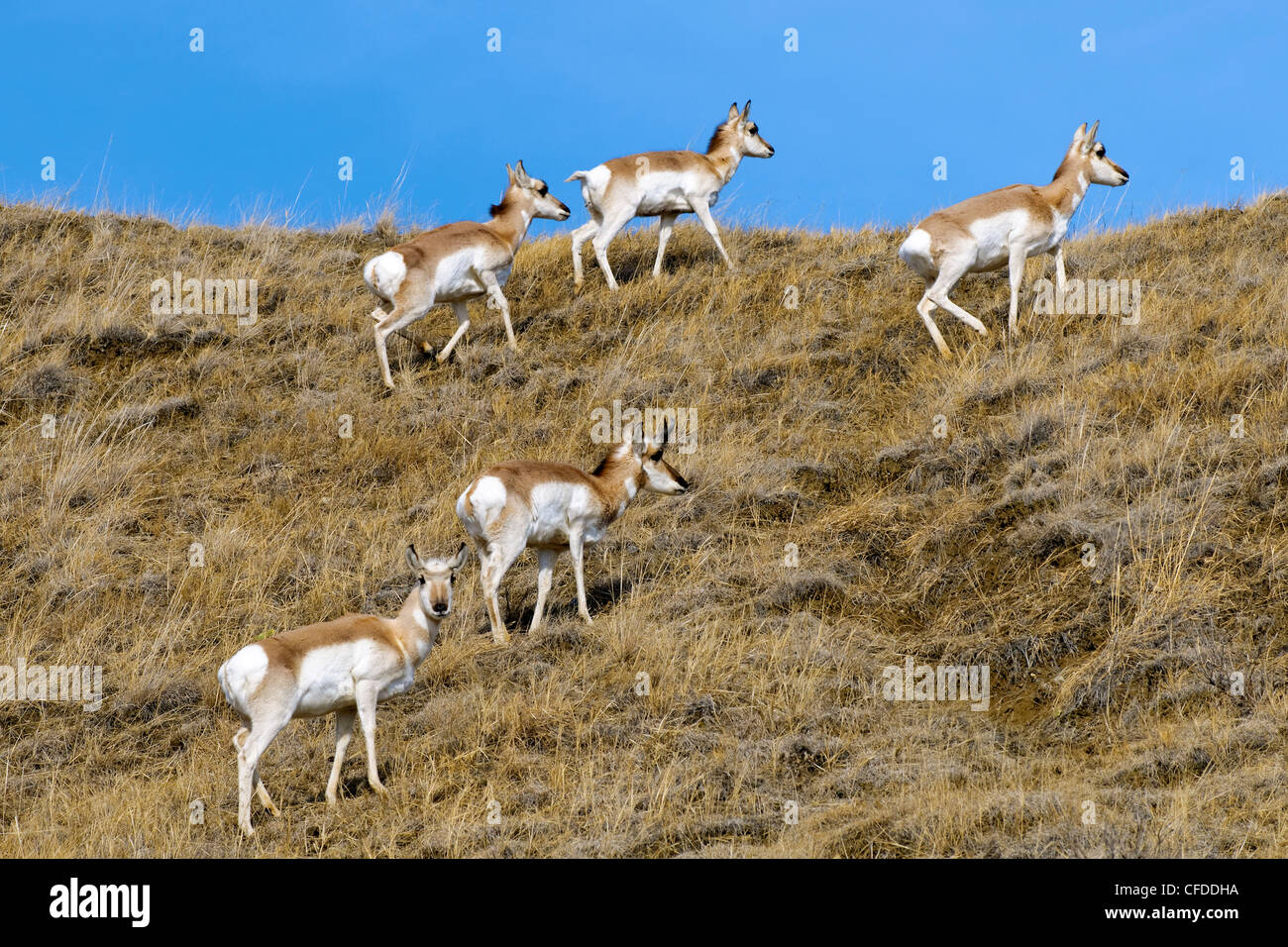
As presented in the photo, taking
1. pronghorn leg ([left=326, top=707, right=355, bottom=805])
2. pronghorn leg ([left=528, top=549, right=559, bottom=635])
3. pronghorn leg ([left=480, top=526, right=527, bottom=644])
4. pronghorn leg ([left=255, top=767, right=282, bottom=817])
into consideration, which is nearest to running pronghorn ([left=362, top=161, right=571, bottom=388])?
pronghorn leg ([left=528, top=549, right=559, bottom=635])

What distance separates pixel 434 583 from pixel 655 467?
3.26m

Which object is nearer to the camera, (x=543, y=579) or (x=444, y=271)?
(x=543, y=579)

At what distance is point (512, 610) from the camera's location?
37.8 feet

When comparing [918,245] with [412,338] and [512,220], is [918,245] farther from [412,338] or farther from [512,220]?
[412,338]

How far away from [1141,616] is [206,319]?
12121mm

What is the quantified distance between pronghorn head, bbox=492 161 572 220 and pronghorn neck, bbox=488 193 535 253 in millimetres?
64

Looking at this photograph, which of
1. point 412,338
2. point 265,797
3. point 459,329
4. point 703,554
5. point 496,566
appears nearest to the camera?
point 265,797

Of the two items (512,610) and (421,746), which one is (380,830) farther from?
(512,610)

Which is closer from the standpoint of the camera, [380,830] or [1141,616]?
[380,830]

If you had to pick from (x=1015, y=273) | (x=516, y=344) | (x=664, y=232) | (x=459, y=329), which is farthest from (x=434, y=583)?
(x=664, y=232)

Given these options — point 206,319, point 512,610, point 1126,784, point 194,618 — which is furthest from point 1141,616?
point 206,319

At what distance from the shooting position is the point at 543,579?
11.1 meters

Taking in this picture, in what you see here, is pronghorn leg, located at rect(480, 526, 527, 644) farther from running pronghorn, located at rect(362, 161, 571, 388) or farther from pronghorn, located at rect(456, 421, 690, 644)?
running pronghorn, located at rect(362, 161, 571, 388)

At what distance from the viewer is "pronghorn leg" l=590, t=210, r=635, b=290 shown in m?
17.2
